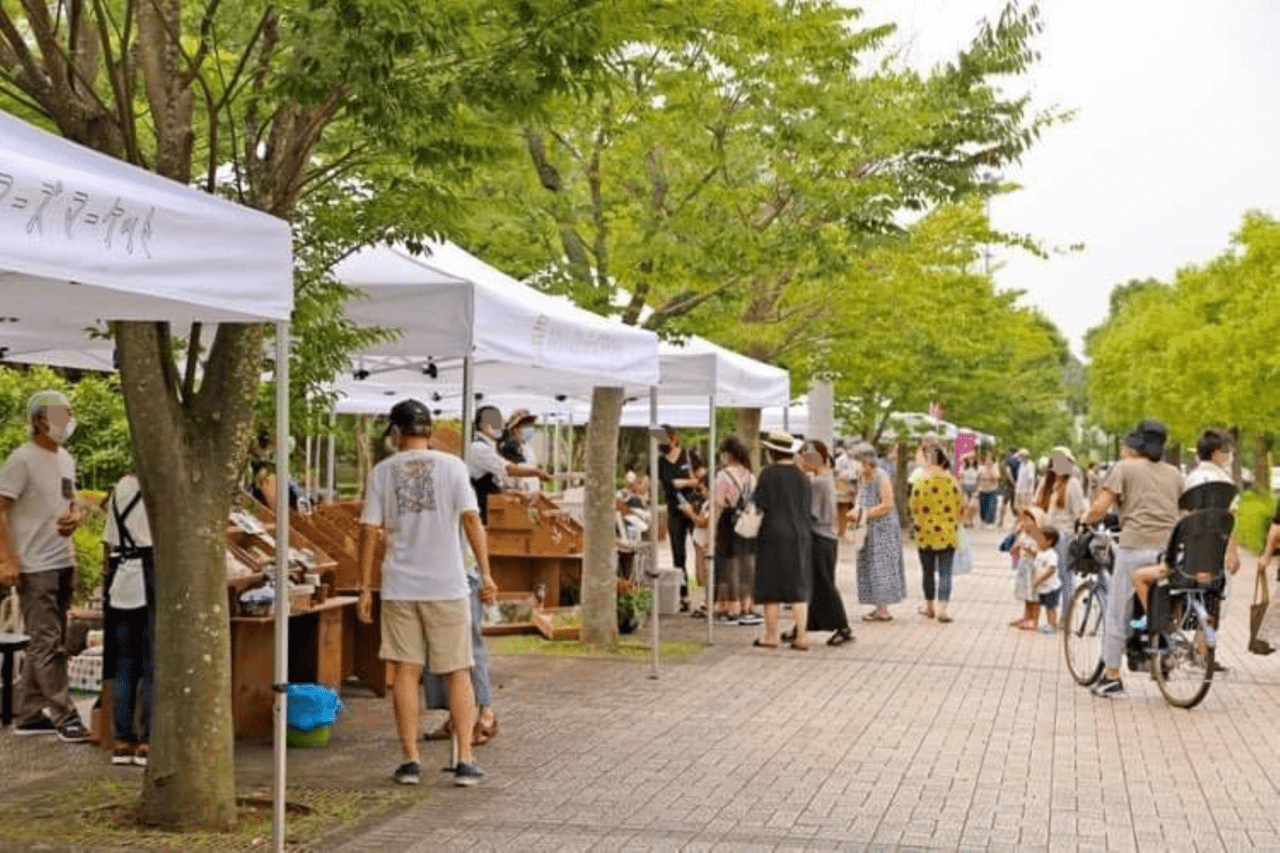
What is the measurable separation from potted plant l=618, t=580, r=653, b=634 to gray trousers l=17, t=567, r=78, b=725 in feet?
23.3

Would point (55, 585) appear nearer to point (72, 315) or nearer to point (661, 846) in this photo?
point (72, 315)

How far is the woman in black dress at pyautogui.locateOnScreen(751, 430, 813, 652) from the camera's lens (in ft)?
53.3

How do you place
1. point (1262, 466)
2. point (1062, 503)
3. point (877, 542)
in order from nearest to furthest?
point (1062, 503) < point (877, 542) < point (1262, 466)

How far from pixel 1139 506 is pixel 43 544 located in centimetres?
687

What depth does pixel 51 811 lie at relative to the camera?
28.2ft

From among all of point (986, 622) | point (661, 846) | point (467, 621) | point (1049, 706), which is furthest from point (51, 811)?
point (986, 622)

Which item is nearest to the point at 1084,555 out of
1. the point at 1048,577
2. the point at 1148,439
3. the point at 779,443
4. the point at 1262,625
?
the point at 1148,439

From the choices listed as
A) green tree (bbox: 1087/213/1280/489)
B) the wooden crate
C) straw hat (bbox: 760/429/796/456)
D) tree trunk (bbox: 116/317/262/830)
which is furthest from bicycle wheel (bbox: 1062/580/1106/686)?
green tree (bbox: 1087/213/1280/489)

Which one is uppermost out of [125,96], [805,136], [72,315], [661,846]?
[805,136]

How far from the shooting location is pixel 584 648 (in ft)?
52.0

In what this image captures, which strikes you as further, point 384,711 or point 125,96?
point 384,711

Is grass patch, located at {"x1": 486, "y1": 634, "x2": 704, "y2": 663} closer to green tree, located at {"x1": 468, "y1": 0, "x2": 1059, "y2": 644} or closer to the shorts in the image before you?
green tree, located at {"x1": 468, "y1": 0, "x2": 1059, "y2": 644}

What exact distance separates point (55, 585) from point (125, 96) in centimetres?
340

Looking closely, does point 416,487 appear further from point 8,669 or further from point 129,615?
point 8,669
